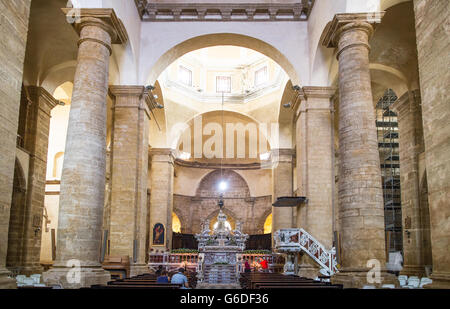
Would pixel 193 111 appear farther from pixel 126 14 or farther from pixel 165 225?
pixel 126 14

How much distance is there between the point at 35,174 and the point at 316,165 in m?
11.2

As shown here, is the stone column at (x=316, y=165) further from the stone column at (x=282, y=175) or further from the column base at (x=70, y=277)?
the column base at (x=70, y=277)

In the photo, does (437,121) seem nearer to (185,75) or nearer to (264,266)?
(264,266)

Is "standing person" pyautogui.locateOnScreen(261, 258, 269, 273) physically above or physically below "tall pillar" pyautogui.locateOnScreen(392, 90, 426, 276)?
below

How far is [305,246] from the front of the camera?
1767cm

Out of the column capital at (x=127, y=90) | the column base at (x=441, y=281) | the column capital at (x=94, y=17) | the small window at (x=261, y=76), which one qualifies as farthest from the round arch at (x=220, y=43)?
the column base at (x=441, y=281)

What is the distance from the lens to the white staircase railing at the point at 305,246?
55.7 ft

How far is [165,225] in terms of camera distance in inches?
1086

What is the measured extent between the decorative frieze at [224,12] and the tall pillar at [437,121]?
11.8m

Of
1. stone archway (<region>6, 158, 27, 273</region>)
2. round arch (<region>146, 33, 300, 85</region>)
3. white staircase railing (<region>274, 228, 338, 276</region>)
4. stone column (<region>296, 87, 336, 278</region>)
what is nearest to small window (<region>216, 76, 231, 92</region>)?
round arch (<region>146, 33, 300, 85</region>)

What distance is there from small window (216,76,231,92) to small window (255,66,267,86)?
6.83 feet

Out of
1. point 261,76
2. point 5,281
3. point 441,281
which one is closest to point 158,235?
point 261,76

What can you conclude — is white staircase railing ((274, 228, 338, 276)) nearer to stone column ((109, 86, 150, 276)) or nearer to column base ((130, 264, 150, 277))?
column base ((130, 264, 150, 277))

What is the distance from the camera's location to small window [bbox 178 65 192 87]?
100.0 ft
